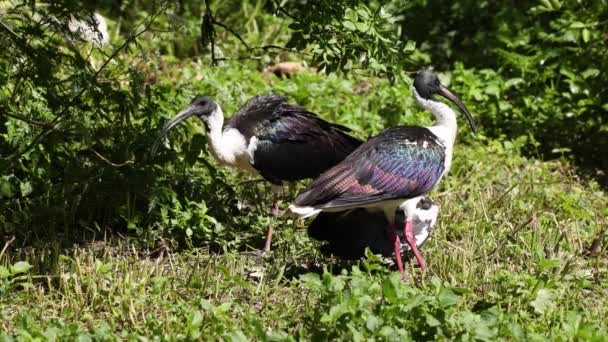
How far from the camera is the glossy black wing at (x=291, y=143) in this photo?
6281 millimetres

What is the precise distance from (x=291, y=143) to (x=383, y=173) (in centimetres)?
90

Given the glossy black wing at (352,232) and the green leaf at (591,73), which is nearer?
the glossy black wing at (352,232)

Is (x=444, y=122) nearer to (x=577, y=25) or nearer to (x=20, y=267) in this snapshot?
(x=577, y=25)

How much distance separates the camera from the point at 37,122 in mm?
5207

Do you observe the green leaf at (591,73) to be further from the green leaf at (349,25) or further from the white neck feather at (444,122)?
the green leaf at (349,25)

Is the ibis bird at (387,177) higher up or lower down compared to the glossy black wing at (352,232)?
higher up

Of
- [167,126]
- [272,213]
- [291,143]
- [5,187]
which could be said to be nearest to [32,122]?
[5,187]

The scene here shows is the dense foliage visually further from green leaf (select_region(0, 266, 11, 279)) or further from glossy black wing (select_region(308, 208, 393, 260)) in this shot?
glossy black wing (select_region(308, 208, 393, 260))

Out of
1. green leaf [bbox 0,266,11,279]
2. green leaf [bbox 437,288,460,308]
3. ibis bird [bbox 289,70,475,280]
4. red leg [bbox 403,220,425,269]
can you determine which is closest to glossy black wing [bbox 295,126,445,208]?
ibis bird [bbox 289,70,475,280]

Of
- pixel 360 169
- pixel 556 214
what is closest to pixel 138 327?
pixel 360 169

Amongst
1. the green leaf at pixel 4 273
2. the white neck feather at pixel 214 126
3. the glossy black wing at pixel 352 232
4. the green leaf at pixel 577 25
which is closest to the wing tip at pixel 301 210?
the glossy black wing at pixel 352 232

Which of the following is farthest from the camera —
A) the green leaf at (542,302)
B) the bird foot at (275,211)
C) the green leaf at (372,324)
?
the bird foot at (275,211)

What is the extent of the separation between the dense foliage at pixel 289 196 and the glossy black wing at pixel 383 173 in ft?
1.32

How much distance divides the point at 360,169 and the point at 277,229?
3.25ft
